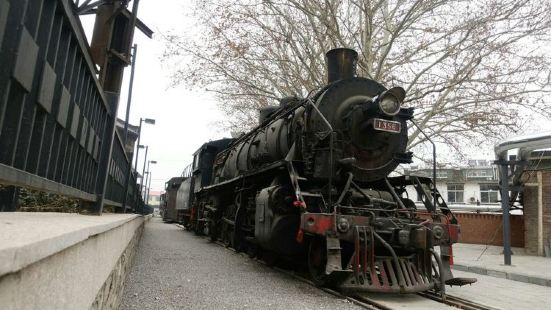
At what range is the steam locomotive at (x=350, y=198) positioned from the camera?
5.36m

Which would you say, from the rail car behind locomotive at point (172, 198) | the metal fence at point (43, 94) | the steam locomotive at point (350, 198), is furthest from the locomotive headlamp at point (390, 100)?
the rail car behind locomotive at point (172, 198)

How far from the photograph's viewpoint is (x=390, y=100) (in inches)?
251

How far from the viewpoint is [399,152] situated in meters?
7.07

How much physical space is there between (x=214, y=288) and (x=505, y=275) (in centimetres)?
699

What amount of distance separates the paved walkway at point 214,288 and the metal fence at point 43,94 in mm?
2076

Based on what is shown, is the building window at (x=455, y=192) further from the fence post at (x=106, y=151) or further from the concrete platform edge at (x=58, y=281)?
the concrete platform edge at (x=58, y=281)

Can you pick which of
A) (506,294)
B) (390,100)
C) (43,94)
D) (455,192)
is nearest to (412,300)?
(506,294)

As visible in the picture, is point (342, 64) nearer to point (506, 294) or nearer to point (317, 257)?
point (317, 257)

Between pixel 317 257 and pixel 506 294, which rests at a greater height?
pixel 317 257

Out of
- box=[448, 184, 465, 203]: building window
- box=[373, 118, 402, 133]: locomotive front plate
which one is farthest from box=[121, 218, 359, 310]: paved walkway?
box=[448, 184, 465, 203]: building window

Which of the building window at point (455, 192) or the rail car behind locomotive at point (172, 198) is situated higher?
the building window at point (455, 192)

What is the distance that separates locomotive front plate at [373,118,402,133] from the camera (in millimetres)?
6180

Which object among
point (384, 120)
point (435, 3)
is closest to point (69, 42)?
point (384, 120)

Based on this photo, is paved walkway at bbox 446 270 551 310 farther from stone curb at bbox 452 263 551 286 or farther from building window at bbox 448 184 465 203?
building window at bbox 448 184 465 203
